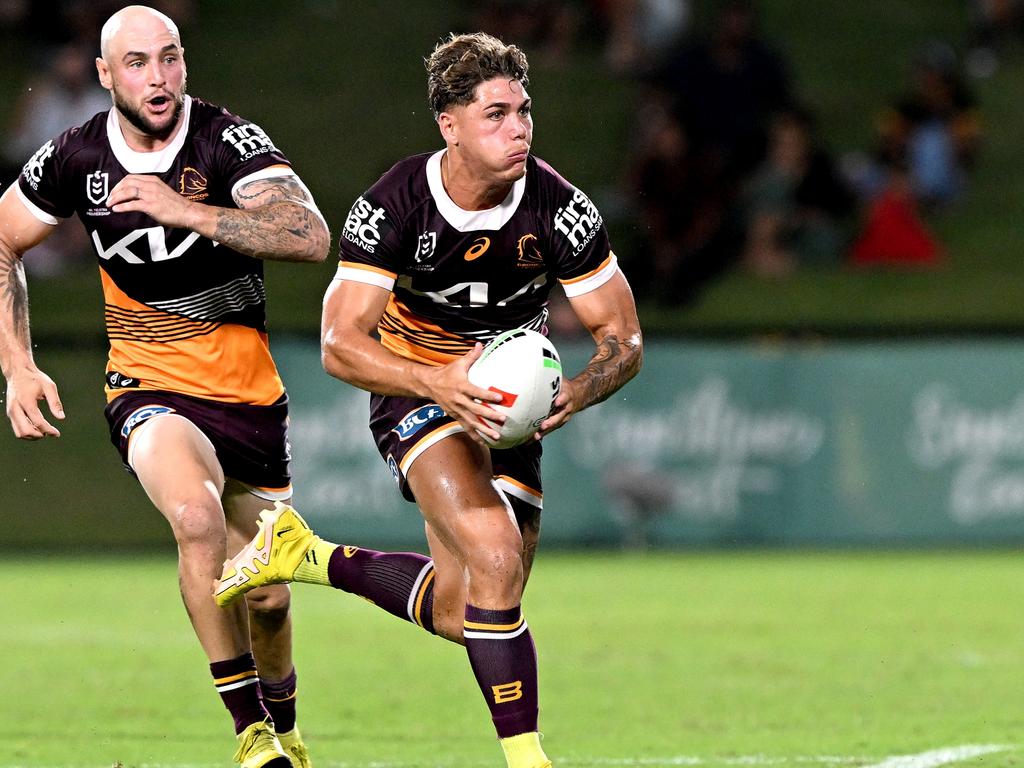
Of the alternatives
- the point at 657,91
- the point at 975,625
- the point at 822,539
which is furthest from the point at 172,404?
the point at 657,91

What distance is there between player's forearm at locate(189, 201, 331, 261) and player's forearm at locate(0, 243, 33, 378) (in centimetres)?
92

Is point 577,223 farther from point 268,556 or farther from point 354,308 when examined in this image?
point 268,556

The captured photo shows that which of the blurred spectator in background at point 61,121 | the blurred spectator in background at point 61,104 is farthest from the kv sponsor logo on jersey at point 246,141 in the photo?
the blurred spectator in background at point 61,121

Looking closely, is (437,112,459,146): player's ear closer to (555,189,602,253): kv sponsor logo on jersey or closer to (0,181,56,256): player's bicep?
(555,189,602,253): kv sponsor logo on jersey

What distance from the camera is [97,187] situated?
6.31 m

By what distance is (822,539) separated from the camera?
14.4 m

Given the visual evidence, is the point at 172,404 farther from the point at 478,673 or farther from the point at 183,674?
the point at 183,674

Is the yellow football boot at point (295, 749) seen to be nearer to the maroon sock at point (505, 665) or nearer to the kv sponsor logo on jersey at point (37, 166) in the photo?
the maroon sock at point (505, 665)

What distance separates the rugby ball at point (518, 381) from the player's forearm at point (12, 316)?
181 centimetres

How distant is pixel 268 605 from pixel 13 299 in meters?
1.47

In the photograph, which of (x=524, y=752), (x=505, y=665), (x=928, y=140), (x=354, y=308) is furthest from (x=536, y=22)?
(x=524, y=752)

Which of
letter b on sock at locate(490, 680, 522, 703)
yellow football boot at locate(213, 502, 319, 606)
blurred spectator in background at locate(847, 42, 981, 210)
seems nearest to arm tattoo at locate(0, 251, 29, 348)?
A: yellow football boot at locate(213, 502, 319, 606)

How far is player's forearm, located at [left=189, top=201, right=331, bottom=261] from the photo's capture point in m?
5.82

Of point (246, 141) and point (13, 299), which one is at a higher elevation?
point (246, 141)
